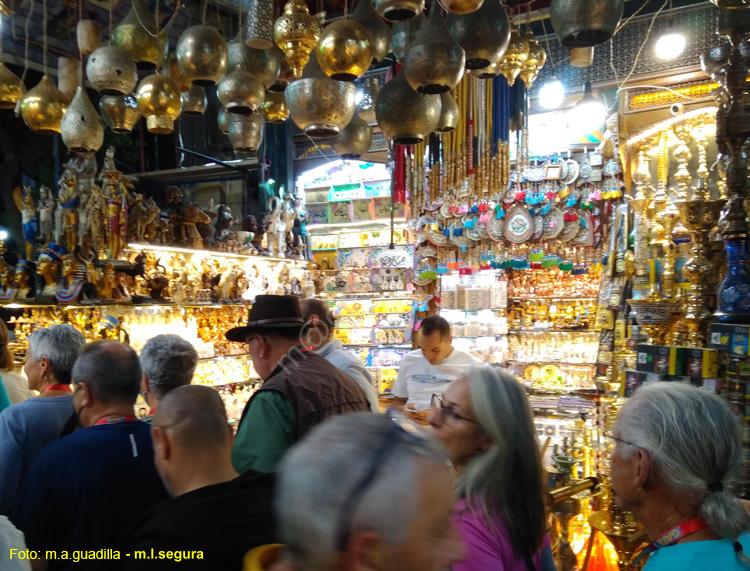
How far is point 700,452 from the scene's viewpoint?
118 cm

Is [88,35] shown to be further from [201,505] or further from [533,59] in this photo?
[201,505]

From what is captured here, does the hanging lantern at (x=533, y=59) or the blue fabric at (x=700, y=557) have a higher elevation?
the hanging lantern at (x=533, y=59)

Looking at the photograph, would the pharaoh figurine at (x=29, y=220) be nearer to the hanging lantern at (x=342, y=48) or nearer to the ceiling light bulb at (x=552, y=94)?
the hanging lantern at (x=342, y=48)

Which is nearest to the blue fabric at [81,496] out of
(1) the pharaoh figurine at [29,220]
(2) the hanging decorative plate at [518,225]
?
(1) the pharaoh figurine at [29,220]

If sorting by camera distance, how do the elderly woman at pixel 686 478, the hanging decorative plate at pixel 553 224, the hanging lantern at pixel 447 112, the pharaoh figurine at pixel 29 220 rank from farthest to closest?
the hanging decorative plate at pixel 553 224 → the pharaoh figurine at pixel 29 220 → the hanging lantern at pixel 447 112 → the elderly woman at pixel 686 478

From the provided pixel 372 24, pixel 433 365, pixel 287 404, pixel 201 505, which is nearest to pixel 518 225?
pixel 433 365

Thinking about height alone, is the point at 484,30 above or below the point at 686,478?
above

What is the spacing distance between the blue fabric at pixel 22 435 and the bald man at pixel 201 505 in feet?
3.12

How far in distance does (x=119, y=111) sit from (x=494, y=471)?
2.14 metres

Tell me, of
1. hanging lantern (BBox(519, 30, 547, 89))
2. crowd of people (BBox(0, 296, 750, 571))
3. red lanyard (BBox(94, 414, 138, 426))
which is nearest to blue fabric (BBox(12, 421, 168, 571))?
crowd of people (BBox(0, 296, 750, 571))

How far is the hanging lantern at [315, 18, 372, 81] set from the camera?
179 cm

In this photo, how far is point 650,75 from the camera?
4.79m

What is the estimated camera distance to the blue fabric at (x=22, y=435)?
78.0 inches

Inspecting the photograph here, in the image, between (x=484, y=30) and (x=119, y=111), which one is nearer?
(x=484, y=30)
